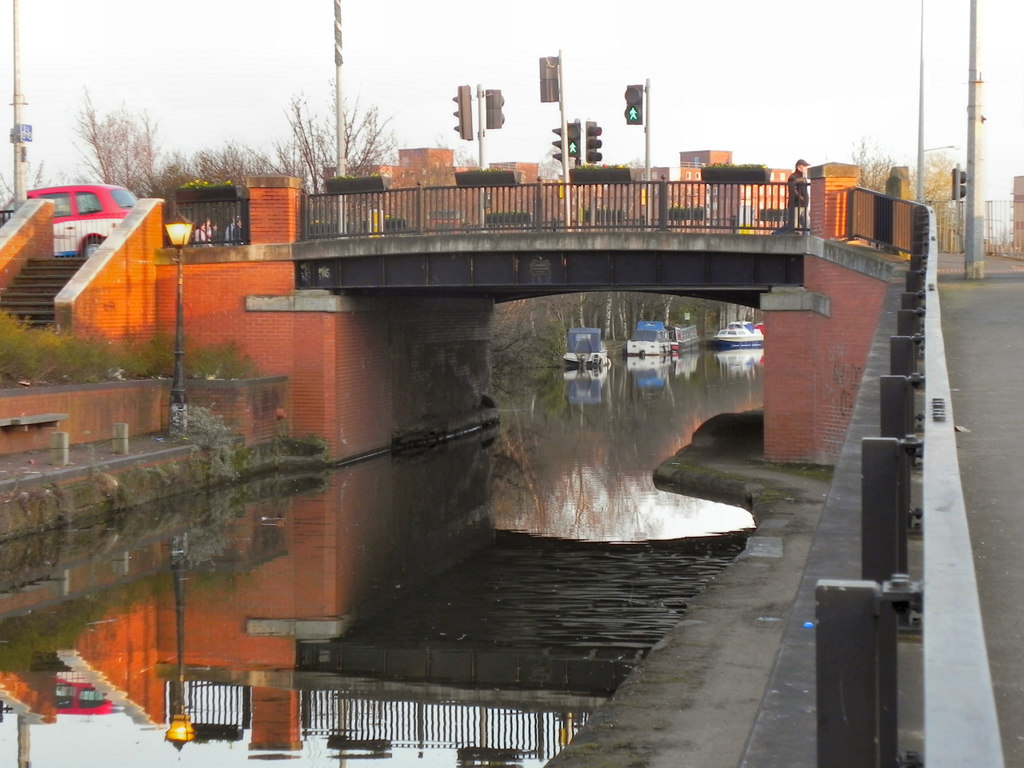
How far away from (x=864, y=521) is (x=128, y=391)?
764 inches

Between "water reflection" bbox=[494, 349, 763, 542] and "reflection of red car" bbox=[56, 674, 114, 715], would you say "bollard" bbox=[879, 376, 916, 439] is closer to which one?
"reflection of red car" bbox=[56, 674, 114, 715]

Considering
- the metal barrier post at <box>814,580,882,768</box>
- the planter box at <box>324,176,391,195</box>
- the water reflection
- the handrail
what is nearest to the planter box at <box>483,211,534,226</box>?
the planter box at <box>324,176,391,195</box>

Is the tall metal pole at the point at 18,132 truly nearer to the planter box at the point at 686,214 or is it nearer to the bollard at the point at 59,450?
the bollard at the point at 59,450

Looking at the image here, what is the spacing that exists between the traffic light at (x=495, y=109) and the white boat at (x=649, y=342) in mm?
51316

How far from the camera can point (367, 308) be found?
27406 millimetres

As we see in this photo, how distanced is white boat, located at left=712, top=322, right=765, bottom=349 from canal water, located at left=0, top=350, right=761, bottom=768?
226ft

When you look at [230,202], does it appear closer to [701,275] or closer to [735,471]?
[701,275]

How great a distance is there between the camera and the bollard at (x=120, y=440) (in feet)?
64.5

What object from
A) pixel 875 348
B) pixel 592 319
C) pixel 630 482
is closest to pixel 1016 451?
pixel 875 348

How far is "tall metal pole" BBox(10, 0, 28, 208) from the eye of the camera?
29.4 metres

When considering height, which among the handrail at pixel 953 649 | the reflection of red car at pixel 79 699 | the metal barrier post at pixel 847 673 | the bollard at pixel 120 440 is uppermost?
the handrail at pixel 953 649

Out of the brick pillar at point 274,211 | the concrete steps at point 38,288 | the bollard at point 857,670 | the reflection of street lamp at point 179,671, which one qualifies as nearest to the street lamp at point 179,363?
the brick pillar at point 274,211

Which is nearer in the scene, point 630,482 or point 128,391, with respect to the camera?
A: point 128,391

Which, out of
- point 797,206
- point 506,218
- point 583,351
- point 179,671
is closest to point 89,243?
point 506,218
